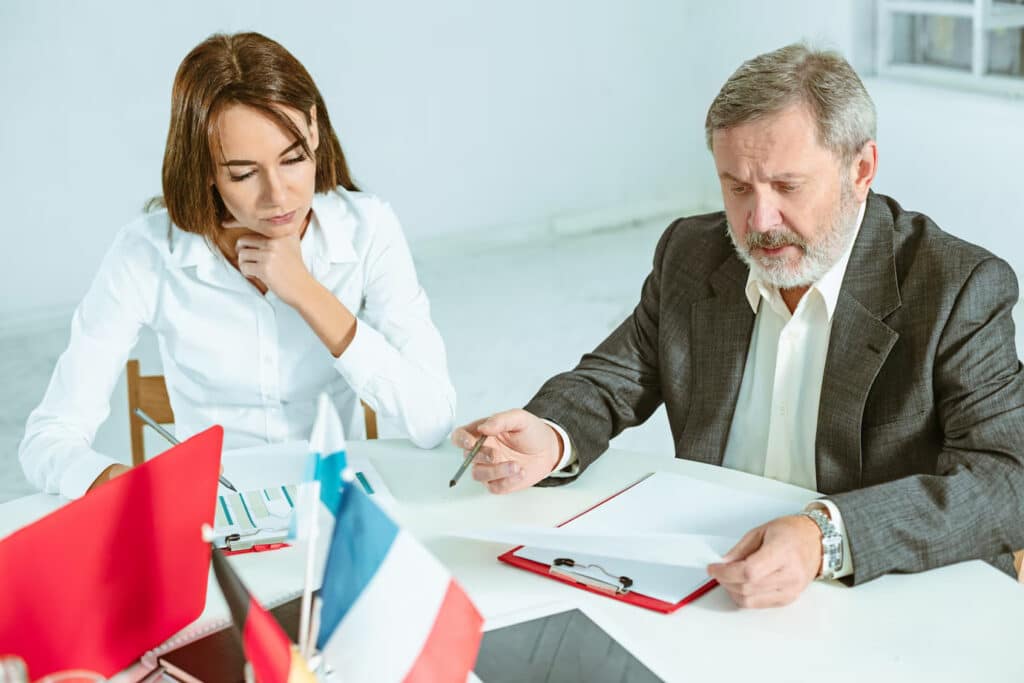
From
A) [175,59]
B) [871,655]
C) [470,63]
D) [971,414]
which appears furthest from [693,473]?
[470,63]

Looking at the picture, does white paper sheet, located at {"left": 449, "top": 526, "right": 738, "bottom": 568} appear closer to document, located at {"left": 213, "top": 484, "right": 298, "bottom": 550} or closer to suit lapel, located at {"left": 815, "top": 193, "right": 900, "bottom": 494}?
document, located at {"left": 213, "top": 484, "right": 298, "bottom": 550}

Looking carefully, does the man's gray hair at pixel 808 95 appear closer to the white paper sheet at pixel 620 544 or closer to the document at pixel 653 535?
the document at pixel 653 535

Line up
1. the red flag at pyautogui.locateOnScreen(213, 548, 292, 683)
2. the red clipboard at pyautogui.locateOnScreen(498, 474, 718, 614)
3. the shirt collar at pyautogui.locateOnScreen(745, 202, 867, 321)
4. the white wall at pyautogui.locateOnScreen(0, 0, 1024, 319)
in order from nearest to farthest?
the red flag at pyautogui.locateOnScreen(213, 548, 292, 683)
the red clipboard at pyautogui.locateOnScreen(498, 474, 718, 614)
the shirt collar at pyautogui.locateOnScreen(745, 202, 867, 321)
the white wall at pyautogui.locateOnScreen(0, 0, 1024, 319)

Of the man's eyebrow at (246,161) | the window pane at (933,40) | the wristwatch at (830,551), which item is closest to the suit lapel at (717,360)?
the wristwatch at (830,551)

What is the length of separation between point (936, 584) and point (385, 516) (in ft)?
2.51

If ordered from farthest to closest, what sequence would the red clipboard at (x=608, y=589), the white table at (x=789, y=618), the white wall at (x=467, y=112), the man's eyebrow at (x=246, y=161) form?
the white wall at (x=467, y=112) → the man's eyebrow at (x=246, y=161) → the red clipboard at (x=608, y=589) → the white table at (x=789, y=618)

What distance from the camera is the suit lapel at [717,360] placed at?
1.94 metres

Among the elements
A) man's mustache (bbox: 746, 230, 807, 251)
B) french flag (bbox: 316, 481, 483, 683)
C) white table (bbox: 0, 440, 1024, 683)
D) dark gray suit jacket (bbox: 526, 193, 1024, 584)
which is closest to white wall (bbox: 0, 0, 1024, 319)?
dark gray suit jacket (bbox: 526, 193, 1024, 584)

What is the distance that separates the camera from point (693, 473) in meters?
1.76

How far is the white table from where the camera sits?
1.28 metres

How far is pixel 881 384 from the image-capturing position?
175 cm

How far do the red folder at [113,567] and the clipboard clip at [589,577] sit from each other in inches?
16.9

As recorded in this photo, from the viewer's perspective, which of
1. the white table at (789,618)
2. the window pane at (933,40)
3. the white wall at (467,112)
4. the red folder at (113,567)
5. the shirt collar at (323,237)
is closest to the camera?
the red folder at (113,567)

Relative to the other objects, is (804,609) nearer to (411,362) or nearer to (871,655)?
(871,655)
